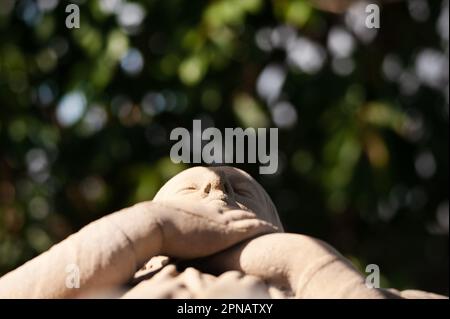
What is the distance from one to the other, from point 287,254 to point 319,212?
646cm

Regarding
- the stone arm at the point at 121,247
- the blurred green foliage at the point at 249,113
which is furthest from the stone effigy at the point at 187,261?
the blurred green foliage at the point at 249,113

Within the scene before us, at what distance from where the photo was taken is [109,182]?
1044 cm

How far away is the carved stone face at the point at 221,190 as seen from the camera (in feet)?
13.9

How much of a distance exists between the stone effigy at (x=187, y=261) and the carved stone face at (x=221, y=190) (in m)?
0.10

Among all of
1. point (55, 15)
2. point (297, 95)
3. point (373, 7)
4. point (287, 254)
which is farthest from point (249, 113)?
point (287, 254)

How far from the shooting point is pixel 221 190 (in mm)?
A: 4289

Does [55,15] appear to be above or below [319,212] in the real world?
above

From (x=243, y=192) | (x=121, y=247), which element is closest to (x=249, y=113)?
(x=243, y=192)

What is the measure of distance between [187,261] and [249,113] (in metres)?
5.75

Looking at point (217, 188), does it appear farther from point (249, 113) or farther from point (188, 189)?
point (249, 113)

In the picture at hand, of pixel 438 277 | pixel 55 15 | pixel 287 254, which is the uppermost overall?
pixel 55 15

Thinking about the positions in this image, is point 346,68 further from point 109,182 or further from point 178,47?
point 109,182

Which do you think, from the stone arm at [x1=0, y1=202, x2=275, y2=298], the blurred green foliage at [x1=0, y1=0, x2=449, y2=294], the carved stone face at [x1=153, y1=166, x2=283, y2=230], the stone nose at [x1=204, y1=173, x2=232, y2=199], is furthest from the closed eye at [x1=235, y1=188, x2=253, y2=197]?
the blurred green foliage at [x1=0, y1=0, x2=449, y2=294]
